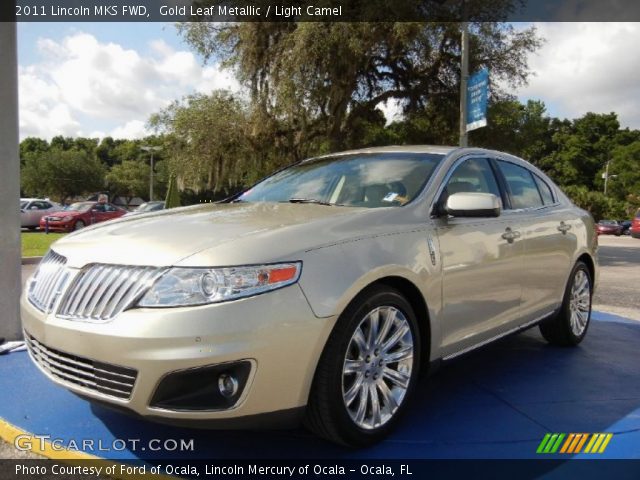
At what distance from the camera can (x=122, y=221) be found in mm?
3148

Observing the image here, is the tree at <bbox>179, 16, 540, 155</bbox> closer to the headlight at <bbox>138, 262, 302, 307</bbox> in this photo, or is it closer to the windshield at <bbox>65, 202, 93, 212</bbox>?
the windshield at <bbox>65, 202, 93, 212</bbox>

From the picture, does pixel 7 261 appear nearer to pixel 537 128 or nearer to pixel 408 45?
pixel 408 45

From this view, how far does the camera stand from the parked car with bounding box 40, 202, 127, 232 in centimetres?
2289

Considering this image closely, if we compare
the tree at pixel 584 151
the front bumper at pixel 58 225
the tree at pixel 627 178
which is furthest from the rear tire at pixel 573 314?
the tree at pixel 584 151

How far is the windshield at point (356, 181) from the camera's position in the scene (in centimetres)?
345

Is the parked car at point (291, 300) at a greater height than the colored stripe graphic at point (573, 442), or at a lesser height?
greater

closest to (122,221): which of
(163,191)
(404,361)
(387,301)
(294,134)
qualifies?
(387,301)

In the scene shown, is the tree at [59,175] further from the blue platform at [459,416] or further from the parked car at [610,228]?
the blue platform at [459,416]

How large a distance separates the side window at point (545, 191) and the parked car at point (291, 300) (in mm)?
990

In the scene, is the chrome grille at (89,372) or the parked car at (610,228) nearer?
the chrome grille at (89,372)

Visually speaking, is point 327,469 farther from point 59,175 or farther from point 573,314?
point 59,175

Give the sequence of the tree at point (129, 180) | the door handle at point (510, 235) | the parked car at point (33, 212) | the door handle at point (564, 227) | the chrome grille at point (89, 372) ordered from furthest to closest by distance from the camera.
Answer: the tree at point (129, 180) → the parked car at point (33, 212) → the door handle at point (564, 227) → the door handle at point (510, 235) → the chrome grille at point (89, 372)

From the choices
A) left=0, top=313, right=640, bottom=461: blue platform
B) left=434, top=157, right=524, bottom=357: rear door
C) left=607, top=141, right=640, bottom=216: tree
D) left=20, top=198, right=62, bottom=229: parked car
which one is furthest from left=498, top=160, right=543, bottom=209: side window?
left=607, top=141, right=640, bottom=216: tree

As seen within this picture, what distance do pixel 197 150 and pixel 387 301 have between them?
16421mm
